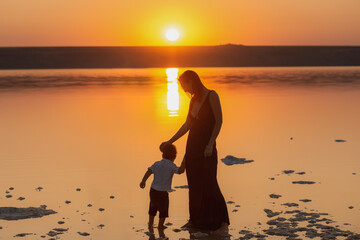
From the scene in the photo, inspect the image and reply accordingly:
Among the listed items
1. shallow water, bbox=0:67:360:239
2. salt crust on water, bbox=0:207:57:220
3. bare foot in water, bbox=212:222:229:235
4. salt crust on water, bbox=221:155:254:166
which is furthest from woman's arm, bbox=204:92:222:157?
salt crust on water, bbox=221:155:254:166

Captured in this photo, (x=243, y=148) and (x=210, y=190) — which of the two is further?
(x=243, y=148)

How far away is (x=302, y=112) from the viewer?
22.1 m

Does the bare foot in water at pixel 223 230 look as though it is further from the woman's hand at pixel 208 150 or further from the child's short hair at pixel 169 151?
the child's short hair at pixel 169 151

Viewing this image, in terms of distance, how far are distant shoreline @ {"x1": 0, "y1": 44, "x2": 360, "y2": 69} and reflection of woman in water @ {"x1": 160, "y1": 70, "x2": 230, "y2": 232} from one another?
129 metres

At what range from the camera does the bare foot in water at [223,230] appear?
771 centimetres

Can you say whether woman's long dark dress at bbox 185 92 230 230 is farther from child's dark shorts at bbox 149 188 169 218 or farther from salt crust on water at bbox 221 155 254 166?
salt crust on water at bbox 221 155 254 166

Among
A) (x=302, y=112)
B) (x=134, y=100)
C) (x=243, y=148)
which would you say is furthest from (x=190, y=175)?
(x=134, y=100)

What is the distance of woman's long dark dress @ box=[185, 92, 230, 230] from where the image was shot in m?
7.90

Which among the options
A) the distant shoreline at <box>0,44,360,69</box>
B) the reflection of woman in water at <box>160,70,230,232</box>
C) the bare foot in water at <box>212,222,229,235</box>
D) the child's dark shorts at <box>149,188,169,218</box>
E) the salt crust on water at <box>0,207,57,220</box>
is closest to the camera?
the bare foot in water at <box>212,222,229,235</box>

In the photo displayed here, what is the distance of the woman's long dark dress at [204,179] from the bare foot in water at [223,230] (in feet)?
0.13

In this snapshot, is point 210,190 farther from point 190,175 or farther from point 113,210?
point 113,210

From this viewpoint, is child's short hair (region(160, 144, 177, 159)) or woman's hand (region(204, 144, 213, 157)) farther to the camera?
child's short hair (region(160, 144, 177, 159))

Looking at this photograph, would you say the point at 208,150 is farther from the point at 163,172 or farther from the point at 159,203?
the point at 159,203

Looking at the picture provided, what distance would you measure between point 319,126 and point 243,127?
81.3 inches
